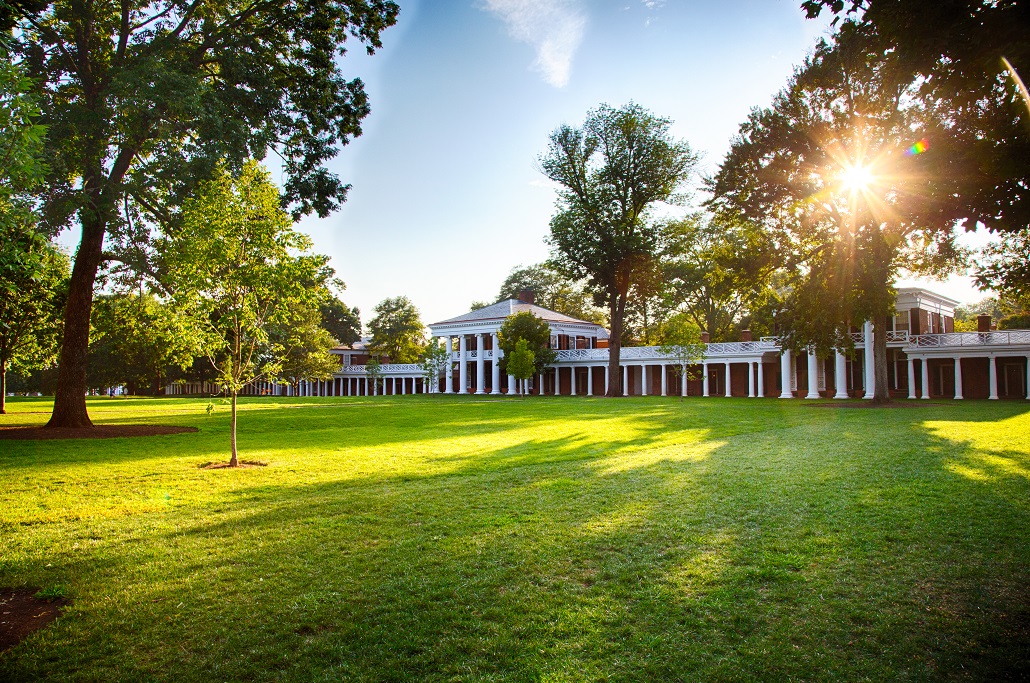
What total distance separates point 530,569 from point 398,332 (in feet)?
264

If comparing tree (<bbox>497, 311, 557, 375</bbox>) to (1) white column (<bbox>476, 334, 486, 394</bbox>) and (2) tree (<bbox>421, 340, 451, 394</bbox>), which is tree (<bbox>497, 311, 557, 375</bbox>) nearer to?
(1) white column (<bbox>476, 334, 486, 394</bbox>)

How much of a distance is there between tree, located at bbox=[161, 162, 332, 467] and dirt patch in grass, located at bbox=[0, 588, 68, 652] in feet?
23.2

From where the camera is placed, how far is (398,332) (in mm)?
84500

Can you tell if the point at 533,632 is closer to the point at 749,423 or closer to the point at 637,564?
the point at 637,564

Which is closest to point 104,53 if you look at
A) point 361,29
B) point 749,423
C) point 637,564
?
point 361,29

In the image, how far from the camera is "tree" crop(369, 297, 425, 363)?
83125mm

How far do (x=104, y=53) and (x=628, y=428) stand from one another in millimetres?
19293

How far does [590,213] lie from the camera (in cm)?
4538

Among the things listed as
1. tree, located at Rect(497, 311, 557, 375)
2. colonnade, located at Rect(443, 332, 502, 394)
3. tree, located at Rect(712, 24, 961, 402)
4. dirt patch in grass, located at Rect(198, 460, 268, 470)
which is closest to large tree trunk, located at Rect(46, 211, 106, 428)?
dirt patch in grass, located at Rect(198, 460, 268, 470)

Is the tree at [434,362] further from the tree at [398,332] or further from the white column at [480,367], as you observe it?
the tree at [398,332]

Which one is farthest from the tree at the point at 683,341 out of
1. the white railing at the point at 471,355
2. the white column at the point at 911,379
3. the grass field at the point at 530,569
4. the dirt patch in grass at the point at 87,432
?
the dirt patch in grass at the point at 87,432

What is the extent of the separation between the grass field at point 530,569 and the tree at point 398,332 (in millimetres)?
71589

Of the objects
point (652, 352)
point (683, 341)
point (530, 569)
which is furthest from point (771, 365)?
point (530, 569)

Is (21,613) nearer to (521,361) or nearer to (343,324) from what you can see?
(521,361)
